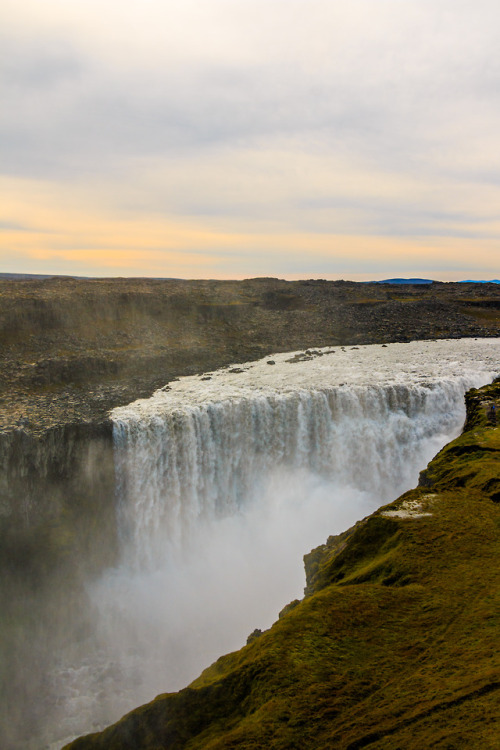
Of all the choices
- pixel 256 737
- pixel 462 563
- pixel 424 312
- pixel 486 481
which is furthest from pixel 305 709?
pixel 424 312

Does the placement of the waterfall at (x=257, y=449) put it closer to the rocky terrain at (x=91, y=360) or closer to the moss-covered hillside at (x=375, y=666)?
the rocky terrain at (x=91, y=360)

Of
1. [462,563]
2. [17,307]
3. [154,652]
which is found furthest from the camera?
[17,307]

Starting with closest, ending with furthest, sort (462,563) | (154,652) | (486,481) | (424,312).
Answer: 1. (462,563)
2. (486,481)
3. (154,652)
4. (424,312)

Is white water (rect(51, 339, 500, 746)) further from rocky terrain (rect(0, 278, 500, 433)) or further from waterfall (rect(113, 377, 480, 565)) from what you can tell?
rocky terrain (rect(0, 278, 500, 433))

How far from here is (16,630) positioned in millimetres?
21609

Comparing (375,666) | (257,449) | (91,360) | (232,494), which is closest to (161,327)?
(91,360)

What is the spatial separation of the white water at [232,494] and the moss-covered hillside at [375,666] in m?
15.1

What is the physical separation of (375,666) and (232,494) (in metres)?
21.6

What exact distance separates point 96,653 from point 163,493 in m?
8.04

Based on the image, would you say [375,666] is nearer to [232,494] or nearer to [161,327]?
[232,494]

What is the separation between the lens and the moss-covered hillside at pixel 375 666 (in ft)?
16.7

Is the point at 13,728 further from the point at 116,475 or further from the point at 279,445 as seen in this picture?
the point at 279,445

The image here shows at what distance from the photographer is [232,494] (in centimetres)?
2716

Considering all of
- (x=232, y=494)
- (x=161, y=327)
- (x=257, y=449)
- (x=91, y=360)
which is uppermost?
(x=161, y=327)
